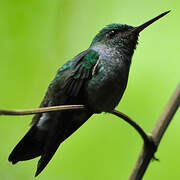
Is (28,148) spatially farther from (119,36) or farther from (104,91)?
(119,36)

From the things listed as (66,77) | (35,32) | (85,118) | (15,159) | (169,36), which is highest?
(169,36)

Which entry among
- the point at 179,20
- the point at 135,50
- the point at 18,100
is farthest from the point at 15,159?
the point at 179,20

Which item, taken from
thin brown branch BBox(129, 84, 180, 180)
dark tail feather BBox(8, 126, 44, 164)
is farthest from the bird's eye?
thin brown branch BBox(129, 84, 180, 180)

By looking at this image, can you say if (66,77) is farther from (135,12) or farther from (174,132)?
(174,132)

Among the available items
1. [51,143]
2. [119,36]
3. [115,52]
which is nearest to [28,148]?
[51,143]

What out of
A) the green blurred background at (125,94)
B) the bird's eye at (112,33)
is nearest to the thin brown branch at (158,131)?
the green blurred background at (125,94)

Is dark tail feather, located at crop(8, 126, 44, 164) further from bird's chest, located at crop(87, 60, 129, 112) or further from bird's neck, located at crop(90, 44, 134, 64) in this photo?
bird's neck, located at crop(90, 44, 134, 64)

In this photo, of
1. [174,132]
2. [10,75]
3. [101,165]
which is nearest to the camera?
[10,75]

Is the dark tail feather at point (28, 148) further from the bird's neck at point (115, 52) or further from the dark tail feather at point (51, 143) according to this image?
the bird's neck at point (115, 52)
